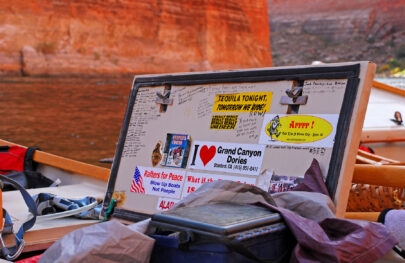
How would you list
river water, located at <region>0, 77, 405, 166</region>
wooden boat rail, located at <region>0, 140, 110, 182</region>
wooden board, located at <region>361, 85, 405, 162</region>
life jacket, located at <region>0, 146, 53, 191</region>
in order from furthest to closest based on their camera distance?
1. river water, located at <region>0, 77, 405, 166</region>
2. wooden board, located at <region>361, 85, 405, 162</region>
3. life jacket, located at <region>0, 146, 53, 191</region>
4. wooden boat rail, located at <region>0, 140, 110, 182</region>

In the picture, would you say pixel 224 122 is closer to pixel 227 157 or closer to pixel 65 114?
pixel 227 157

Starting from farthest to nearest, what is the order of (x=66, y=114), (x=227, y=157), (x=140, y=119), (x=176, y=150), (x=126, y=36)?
1. (x=126, y=36)
2. (x=66, y=114)
3. (x=140, y=119)
4. (x=176, y=150)
5. (x=227, y=157)

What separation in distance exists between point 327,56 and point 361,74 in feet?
153

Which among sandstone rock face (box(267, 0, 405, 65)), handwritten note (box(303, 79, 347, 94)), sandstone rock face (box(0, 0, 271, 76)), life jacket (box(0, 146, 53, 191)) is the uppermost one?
sandstone rock face (box(267, 0, 405, 65))

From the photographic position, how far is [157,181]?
1651 millimetres

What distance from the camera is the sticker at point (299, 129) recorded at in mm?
1341

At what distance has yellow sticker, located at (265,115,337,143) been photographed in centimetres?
136

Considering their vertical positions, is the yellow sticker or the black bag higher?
the yellow sticker

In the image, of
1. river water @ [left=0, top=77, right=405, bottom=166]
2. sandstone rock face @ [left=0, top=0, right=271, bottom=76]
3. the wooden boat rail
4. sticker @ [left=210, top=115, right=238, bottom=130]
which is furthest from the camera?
sandstone rock face @ [left=0, top=0, right=271, bottom=76]

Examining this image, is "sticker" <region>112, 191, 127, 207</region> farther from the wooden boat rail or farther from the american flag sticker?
the wooden boat rail

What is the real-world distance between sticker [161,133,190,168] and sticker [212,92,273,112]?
0.13 meters

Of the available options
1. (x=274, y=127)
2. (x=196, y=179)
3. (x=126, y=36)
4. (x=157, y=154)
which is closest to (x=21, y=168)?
(x=157, y=154)

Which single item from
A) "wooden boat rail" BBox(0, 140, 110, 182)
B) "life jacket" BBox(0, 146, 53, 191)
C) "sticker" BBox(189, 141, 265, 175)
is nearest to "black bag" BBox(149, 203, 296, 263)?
"sticker" BBox(189, 141, 265, 175)

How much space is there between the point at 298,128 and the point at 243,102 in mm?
212
